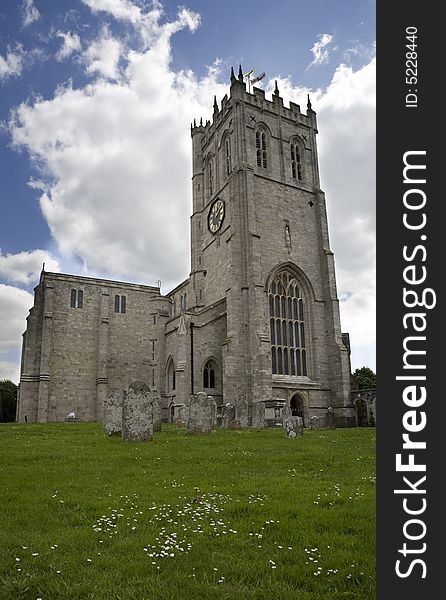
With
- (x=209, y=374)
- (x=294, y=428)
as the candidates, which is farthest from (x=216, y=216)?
(x=294, y=428)

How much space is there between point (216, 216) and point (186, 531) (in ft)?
107

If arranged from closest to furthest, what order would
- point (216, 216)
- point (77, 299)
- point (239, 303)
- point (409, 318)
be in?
point (409, 318) → point (239, 303) → point (216, 216) → point (77, 299)

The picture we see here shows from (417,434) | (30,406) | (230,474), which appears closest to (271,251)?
(30,406)

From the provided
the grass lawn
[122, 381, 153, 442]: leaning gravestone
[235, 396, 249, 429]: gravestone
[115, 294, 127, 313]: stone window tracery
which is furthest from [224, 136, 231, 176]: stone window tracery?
the grass lawn

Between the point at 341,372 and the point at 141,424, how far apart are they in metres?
21.4

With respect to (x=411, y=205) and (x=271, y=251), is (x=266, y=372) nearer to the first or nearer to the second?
(x=271, y=251)

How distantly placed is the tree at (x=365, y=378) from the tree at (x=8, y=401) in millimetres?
36213

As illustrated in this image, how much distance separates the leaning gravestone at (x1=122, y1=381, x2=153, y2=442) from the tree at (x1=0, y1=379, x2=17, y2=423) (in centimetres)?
3706

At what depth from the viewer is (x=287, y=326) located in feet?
108

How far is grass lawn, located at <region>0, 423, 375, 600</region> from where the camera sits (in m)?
3.63

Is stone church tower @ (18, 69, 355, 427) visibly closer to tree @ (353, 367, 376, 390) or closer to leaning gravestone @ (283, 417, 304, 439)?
leaning gravestone @ (283, 417, 304, 439)

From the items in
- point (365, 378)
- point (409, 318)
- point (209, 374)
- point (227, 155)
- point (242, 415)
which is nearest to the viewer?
point (409, 318)

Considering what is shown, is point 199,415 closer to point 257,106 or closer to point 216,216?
point 216,216

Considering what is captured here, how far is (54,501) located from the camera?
6.02m
